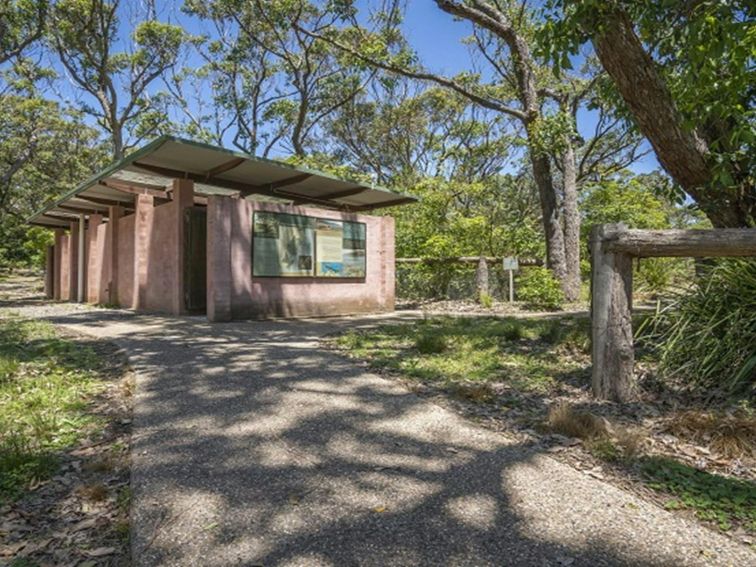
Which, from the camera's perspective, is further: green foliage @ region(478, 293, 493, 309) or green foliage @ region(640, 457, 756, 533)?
green foliage @ region(478, 293, 493, 309)

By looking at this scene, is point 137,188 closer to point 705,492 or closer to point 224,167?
point 224,167

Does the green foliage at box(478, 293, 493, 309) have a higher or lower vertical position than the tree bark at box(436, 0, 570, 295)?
lower

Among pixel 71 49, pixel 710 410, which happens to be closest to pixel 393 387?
pixel 710 410

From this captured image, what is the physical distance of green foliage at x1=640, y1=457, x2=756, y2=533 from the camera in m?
1.94

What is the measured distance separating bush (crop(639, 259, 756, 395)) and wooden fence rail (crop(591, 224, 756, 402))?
0.59 m

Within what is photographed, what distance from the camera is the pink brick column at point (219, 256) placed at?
26.3 ft

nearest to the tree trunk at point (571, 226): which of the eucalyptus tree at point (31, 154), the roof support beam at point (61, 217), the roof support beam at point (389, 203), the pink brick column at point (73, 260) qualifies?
the roof support beam at point (389, 203)

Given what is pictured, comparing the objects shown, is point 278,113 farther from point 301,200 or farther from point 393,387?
point 393,387

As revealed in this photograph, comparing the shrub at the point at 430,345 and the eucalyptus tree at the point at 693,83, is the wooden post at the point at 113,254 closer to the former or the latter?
the shrub at the point at 430,345

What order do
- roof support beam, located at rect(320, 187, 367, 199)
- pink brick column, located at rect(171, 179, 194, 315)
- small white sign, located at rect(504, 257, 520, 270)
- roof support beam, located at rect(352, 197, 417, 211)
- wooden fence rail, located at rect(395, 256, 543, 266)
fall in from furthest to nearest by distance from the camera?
wooden fence rail, located at rect(395, 256, 543, 266)
small white sign, located at rect(504, 257, 520, 270)
roof support beam, located at rect(352, 197, 417, 211)
roof support beam, located at rect(320, 187, 367, 199)
pink brick column, located at rect(171, 179, 194, 315)

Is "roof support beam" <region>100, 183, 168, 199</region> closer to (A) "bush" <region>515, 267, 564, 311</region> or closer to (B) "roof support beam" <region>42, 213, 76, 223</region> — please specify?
(B) "roof support beam" <region>42, 213, 76, 223</region>

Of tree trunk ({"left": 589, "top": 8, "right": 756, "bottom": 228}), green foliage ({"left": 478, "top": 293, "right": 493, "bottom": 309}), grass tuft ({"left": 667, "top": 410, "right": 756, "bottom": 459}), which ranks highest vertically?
tree trunk ({"left": 589, "top": 8, "right": 756, "bottom": 228})

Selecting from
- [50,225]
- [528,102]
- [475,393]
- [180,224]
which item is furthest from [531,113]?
[50,225]

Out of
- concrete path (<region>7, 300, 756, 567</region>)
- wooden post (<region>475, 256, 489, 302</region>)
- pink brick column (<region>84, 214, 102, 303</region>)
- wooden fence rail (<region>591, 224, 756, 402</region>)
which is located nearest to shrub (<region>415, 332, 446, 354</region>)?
concrete path (<region>7, 300, 756, 567</region>)
